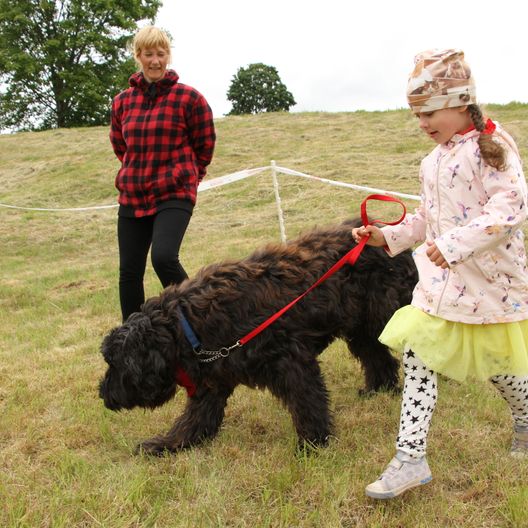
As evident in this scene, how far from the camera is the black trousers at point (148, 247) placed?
11.9ft

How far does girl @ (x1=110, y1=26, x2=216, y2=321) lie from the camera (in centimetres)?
371

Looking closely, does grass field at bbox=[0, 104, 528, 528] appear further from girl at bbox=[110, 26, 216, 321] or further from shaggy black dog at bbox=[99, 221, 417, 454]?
girl at bbox=[110, 26, 216, 321]

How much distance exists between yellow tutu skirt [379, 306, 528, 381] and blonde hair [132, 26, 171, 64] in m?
2.52

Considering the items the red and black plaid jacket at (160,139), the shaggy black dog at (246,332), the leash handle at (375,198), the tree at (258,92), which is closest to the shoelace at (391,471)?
the shaggy black dog at (246,332)

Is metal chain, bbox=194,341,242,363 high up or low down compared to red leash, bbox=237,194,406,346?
down

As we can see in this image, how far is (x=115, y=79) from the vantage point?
3147cm

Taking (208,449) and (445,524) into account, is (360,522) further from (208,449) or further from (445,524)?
(208,449)

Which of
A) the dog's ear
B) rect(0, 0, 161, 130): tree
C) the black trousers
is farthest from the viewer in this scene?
rect(0, 0, 161, 130): tree

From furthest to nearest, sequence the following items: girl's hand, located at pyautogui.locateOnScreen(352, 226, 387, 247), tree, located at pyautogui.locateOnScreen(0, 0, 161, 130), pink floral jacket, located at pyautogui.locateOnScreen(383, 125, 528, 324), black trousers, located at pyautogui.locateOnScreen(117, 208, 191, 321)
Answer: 1. tree, located at pyautogui.locateOnScreen(0, 0, 161, 130)
2. black trousers, located at pyautogui.locateOnScreen(117, 208, 191, 321)
3. girl's hand, located at pyautogui.locateOnScreen(352, 226, 387, 247)
4. pink floral jacket, located at pyautogui.locateOnScreen(383, 125, 528, 324)

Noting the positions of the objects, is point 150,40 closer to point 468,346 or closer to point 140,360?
point 140,360

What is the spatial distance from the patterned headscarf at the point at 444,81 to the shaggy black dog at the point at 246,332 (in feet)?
3.59

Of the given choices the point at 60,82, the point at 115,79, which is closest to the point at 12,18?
the point at 60,82

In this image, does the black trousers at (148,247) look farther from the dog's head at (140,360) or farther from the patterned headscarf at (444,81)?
the patterned headscarf at (444,81)

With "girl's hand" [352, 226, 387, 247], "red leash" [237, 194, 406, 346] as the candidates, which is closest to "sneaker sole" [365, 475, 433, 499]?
"red leash" [237, 194, 406, 346]
